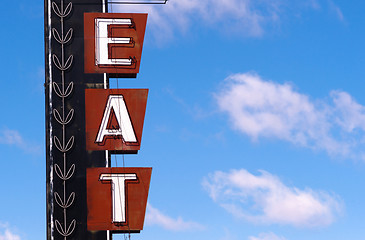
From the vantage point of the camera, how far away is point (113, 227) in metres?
32.5

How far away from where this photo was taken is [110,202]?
32656 millimetres

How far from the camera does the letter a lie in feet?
108

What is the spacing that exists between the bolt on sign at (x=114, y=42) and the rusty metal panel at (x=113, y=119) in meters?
0.97

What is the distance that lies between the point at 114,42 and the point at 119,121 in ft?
10.4

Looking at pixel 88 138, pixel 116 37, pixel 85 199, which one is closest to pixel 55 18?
pixel 116 37

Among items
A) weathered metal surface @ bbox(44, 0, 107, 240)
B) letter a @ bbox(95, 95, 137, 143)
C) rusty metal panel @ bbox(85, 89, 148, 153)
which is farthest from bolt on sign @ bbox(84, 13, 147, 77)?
letter a @ bbox(95, 95, 137, 143)

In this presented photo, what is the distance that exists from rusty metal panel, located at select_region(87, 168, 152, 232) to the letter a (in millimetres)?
1280

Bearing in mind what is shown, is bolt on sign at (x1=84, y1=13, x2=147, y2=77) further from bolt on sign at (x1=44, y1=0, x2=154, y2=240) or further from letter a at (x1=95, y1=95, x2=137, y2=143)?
letter a at (x1=95, y1=95, x2=137, y2=143)

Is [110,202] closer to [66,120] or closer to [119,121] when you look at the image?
[119,121]

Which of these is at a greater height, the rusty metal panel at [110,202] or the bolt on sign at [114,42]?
the bolt on sign at [114,42]

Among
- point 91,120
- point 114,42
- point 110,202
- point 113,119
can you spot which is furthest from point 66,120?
point 114,42

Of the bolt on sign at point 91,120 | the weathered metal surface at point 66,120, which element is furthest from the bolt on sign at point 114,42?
the weathered metal surface at point 66,120

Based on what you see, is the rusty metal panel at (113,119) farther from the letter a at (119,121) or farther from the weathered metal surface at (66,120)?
the weathered metal surface at (66,120)

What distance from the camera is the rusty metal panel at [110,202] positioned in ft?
106
